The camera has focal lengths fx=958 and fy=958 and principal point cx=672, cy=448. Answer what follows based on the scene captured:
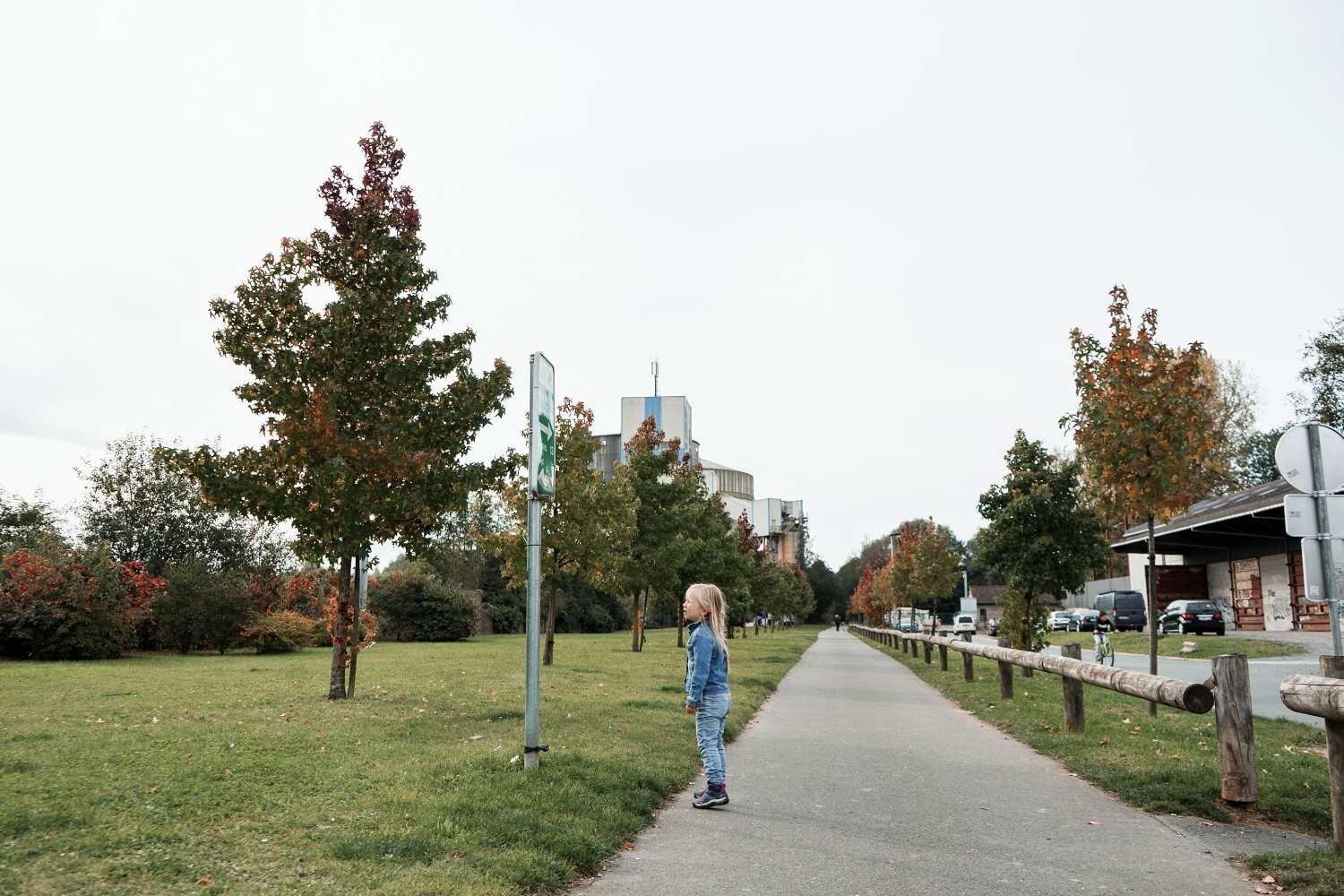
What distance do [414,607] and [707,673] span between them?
3577 centimetres

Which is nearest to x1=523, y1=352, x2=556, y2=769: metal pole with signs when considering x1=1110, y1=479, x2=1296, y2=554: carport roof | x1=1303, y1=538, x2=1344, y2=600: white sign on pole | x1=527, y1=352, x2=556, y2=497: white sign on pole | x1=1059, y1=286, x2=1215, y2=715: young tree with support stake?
x1=527, y1=352, x2=556, y2=497: white sign on pole

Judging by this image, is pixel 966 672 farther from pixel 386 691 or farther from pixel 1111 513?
pixel 386 691

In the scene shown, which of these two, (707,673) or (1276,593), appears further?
(1276,593)

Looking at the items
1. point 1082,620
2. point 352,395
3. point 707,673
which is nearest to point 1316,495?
point 707,673

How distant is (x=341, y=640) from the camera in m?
13.0

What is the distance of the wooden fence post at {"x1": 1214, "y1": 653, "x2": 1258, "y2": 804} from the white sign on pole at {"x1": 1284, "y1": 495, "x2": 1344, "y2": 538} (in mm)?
1940

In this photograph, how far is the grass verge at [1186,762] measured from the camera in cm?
532

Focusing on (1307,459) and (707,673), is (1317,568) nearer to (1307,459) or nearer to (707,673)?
(1307,459)

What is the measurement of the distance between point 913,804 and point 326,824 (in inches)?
158

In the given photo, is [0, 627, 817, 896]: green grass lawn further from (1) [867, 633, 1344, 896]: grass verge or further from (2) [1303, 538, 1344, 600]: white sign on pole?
(2) [1303, 538, 1344, 600]: white sign on pole

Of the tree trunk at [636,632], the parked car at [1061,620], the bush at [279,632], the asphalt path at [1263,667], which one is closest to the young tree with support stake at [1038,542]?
the asphalt path at [1263,667]

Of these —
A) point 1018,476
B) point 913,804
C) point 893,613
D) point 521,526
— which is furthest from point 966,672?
point 893,613

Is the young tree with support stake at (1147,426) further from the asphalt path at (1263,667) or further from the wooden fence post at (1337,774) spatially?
the wooden fence post at (1337,774)

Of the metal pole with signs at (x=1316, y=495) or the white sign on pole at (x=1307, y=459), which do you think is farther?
the white sign on pole at (x=1307, y=459)
